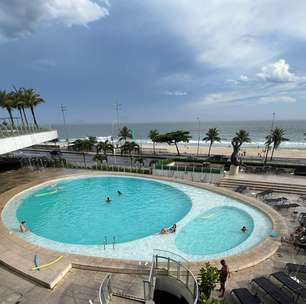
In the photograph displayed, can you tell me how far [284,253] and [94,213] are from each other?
1266cm

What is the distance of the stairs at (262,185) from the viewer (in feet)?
56.5

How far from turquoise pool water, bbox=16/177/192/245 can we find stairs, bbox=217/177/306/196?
15.1 ft

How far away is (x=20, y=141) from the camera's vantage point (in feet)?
62.8

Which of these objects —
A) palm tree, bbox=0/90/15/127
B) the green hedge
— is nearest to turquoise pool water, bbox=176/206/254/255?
the green hedge

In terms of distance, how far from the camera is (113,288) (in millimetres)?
6980

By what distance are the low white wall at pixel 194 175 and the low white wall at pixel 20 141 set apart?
1364 centimetres

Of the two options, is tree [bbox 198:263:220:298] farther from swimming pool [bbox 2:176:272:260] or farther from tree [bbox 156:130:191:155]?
tree [bbox 156:130:191:155]

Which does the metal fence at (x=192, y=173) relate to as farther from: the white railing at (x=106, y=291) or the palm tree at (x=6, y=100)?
the palm tree at (x=6, y=100)

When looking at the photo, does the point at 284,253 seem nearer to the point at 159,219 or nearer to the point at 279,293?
the point at 279,293

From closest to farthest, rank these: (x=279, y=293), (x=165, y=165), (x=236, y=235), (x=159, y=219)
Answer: (x=279, y=293), (x=236, y=235), (x=159, y=219), (x=165, y=165)

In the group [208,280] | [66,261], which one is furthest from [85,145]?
→ [208,280]

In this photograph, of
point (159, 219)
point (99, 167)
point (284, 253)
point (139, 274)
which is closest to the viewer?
point (139, 274)

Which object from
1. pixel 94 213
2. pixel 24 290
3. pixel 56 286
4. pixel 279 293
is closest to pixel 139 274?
pixel 56 286

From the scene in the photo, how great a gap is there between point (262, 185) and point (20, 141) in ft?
75.0
